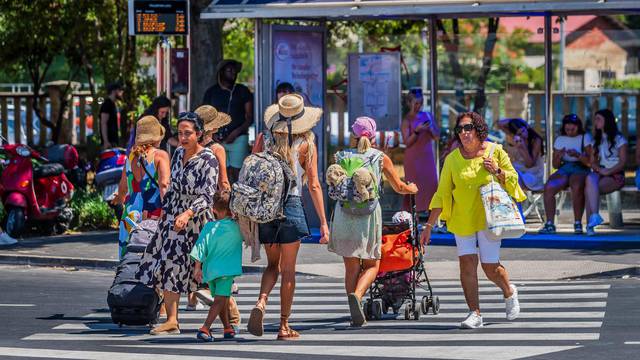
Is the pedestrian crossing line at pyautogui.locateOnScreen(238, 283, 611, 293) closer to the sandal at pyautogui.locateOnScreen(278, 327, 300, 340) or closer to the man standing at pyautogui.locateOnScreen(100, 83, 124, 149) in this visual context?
the sandal at pyautogui.locateOnScreen(278, 327, 300, 340)

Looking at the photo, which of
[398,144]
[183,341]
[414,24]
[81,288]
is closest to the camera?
[183,341]

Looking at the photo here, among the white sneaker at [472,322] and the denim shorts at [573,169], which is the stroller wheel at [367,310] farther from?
the denim shorts at [573,169]

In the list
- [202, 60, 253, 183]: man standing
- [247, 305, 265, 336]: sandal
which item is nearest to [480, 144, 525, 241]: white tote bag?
[247, 305, 265, 336]: sandal

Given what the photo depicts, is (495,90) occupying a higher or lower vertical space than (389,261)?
higher

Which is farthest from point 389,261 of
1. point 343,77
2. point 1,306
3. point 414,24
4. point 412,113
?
point 414,24

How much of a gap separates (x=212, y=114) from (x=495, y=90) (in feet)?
33.5

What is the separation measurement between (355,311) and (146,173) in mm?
2200

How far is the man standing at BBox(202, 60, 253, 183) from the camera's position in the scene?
66.7 feet

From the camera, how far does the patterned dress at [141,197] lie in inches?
507

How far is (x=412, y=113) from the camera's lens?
20375mm

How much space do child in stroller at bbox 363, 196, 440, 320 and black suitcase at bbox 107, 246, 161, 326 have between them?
1856 mm

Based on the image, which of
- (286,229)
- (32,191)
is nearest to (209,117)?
(286,229)

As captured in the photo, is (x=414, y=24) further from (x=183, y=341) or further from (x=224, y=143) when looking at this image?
(x=183, y=341)

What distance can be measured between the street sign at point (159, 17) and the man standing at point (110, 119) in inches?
94.7
